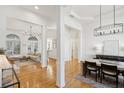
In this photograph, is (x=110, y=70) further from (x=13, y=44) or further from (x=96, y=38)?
(x=13, y=44)

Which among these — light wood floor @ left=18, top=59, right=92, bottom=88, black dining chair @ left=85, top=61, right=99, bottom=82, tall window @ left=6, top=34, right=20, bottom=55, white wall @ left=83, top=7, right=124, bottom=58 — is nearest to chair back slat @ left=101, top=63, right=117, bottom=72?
black dining chair @ left=85, top=61, right=99, bottom=82

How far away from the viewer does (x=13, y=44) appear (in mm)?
10508

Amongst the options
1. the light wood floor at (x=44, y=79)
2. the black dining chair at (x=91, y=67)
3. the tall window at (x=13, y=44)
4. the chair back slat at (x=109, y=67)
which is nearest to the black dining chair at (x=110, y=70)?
the chair back slat at (x=109, y=67)

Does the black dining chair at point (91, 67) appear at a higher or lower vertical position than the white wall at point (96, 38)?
lower

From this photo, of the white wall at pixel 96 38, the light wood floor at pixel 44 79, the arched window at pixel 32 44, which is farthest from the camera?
the arched window at pixel 32 44

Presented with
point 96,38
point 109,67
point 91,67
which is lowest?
point 91,67

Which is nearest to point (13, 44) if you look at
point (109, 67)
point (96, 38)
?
point (96, 38)

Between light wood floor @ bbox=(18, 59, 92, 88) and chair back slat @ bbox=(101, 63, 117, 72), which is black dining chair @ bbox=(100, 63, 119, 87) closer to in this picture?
chair back slat @ bbox=(101, 63, 117, 72)

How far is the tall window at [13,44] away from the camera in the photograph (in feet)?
33.5

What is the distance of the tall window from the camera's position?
10.2 meters

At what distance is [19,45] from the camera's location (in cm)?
1073

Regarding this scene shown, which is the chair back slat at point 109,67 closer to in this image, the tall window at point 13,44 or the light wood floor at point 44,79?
the light wood floor at point 44,79

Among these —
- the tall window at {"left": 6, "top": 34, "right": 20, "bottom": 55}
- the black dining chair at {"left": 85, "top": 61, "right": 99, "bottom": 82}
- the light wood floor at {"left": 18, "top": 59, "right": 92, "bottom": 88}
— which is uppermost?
the tall window at {"left": 6, "top": 34, "right": 20, "bottom": 55}

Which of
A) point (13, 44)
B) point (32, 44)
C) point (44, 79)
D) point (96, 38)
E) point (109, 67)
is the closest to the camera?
point (109, 67)
